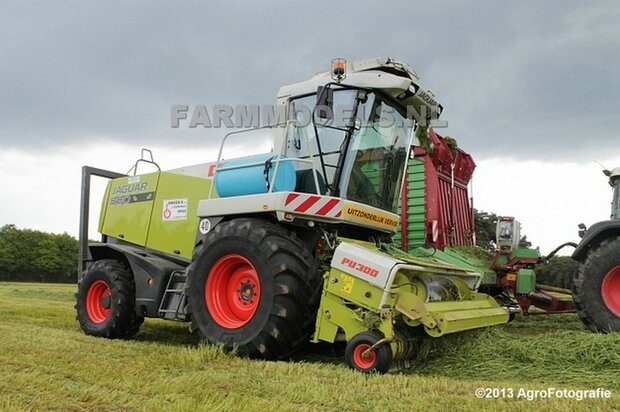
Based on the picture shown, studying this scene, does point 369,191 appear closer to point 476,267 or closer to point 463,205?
point 476,267

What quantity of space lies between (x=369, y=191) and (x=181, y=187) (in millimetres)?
2528

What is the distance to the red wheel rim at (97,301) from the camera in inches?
274

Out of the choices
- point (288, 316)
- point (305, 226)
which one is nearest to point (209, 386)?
point (288, 316)

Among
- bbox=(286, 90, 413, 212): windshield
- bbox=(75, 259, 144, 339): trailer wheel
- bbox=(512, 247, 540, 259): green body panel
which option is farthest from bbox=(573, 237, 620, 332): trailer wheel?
bbox=(75, 259, 144, 339): trailer wheel

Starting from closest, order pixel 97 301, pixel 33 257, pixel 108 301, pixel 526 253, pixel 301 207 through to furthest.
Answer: pixel 301 207
pixel 108 301
pixel 97 301
pixel 526 253
pixel 33 257

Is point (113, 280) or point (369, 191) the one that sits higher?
point (369, 191)

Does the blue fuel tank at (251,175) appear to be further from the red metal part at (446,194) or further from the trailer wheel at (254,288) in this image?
the red metal part at (446,194)

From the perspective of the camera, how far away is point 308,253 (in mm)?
4926

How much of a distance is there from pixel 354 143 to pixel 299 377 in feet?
8.20

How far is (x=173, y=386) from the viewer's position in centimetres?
338

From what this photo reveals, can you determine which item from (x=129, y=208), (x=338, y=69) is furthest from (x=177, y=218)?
(x=338, y=69)

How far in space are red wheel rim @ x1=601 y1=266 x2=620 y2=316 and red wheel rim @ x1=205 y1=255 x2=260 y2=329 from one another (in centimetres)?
388

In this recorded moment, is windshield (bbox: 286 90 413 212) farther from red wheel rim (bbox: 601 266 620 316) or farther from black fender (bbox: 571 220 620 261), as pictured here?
red wheel rim (bbox: 601 266 620 316)

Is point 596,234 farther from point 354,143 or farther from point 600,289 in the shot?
point 354,143
